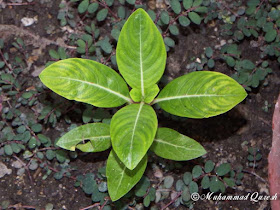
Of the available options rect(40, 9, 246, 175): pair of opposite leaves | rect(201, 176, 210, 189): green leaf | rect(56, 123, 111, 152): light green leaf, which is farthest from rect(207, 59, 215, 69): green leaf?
rect(56, 123, 111, 152): light green leaf

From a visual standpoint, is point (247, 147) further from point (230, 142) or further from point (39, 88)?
point (39, 88)

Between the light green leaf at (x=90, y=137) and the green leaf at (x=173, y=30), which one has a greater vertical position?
the green leaf at (x=173, y=30)

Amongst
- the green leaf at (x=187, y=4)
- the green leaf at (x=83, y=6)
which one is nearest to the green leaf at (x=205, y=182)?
the green leaf at (x=187, y=4)

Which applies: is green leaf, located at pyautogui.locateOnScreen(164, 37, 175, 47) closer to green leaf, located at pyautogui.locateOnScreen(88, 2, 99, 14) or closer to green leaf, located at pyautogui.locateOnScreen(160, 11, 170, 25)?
green leaf, located at pyautogui.locateOnScreen(160, 11, 170, 25)

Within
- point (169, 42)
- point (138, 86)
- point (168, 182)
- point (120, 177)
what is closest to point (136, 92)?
point (138, 86)

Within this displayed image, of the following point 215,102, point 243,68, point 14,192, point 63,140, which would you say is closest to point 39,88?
point 63,140

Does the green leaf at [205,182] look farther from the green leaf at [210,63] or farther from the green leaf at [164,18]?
the green leaf at [164,18]
